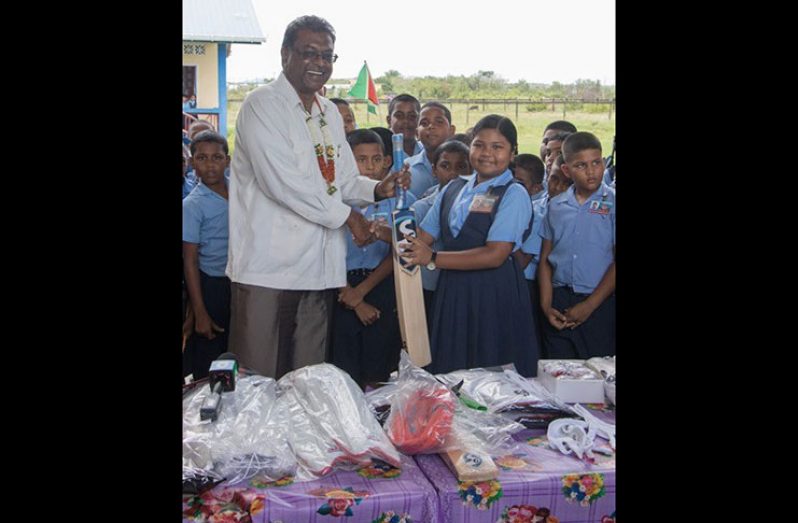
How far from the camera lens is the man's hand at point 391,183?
3.24 m

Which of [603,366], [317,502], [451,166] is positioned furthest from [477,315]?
[317,502]

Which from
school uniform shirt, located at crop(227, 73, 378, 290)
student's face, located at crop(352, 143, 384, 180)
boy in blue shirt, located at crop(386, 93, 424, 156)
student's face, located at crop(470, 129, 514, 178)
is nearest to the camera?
school uniform shirt, located at crop(227, 73, 378, 290)

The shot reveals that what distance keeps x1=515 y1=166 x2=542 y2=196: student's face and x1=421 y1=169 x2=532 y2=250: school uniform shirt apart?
0.21m

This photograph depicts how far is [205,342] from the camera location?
3381 millimetres

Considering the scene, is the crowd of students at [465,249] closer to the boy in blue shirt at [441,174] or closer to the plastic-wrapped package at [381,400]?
the boy in blue shirt at [441,174]

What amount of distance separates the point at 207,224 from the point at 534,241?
1.31m

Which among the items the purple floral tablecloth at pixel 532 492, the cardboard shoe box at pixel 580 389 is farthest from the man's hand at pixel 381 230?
the purple floral tablecloth at pixel 532 492

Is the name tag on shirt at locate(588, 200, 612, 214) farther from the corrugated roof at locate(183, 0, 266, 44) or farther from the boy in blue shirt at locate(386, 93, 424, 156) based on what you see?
the corrugated roof at locate(183, 0, 266, 44)

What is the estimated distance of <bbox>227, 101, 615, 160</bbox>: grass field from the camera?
Answer: 138 inches

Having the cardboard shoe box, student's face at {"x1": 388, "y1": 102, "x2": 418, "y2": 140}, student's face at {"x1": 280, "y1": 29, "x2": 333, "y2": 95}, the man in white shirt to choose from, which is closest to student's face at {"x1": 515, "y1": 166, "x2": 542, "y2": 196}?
student's face at {"x1": 388, "y1": 102, "x2": 418, "y2": 140}

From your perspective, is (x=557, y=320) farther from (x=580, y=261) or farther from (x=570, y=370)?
(x=570, y=370)

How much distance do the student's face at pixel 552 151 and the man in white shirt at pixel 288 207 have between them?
702mm

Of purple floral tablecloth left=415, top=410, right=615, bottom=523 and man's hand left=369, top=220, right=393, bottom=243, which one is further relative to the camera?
man's hand left=369, top=220, right=393, bottom=243
